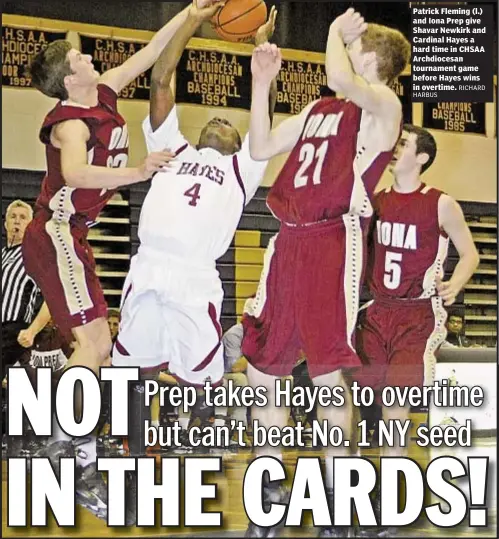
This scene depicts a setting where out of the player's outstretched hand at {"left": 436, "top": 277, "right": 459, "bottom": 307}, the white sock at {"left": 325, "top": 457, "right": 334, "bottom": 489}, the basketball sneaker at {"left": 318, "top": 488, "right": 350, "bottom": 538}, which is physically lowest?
the basketball sneaker at {"left": 318, "top": 488, "right": 350, "bottom": 538}

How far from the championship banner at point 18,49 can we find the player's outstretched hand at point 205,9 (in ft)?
1.89

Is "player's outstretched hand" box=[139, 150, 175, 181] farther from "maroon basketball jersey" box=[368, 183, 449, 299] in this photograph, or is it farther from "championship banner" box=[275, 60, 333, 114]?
"maroon basketball jersey" box=[368, 183, 449, 299]

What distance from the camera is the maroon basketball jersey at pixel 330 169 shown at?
3668 millimetres

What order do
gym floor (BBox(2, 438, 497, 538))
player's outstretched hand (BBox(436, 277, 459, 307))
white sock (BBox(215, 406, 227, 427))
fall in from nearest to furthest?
gym floor (BBox(2, 438, 497, 538)), white sock (BBox(215, 406, 227, 427)), player's outstretched hand (BBox(436, 277, 459, 307))

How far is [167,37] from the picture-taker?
148 inches

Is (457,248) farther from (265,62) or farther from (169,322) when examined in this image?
(169,322)

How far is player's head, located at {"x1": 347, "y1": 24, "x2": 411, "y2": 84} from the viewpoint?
3701mm

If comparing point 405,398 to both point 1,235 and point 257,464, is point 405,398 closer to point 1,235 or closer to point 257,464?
point 257,464

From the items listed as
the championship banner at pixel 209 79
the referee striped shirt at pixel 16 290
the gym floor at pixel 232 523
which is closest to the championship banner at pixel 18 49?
the championship banner at pixel 209 79

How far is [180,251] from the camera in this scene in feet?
12.1

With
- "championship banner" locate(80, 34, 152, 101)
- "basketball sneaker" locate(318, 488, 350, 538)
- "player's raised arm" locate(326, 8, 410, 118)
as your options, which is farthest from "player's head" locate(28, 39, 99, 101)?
"basketball sneaker" locate(318, 488, 350, 538)

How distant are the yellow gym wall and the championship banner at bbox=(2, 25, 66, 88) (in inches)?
0.9

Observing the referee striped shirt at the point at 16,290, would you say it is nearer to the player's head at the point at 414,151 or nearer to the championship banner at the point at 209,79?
the championship banner at the point at 209,79

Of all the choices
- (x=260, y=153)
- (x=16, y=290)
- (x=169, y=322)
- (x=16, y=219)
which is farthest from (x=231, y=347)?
(x=16, y=219)
